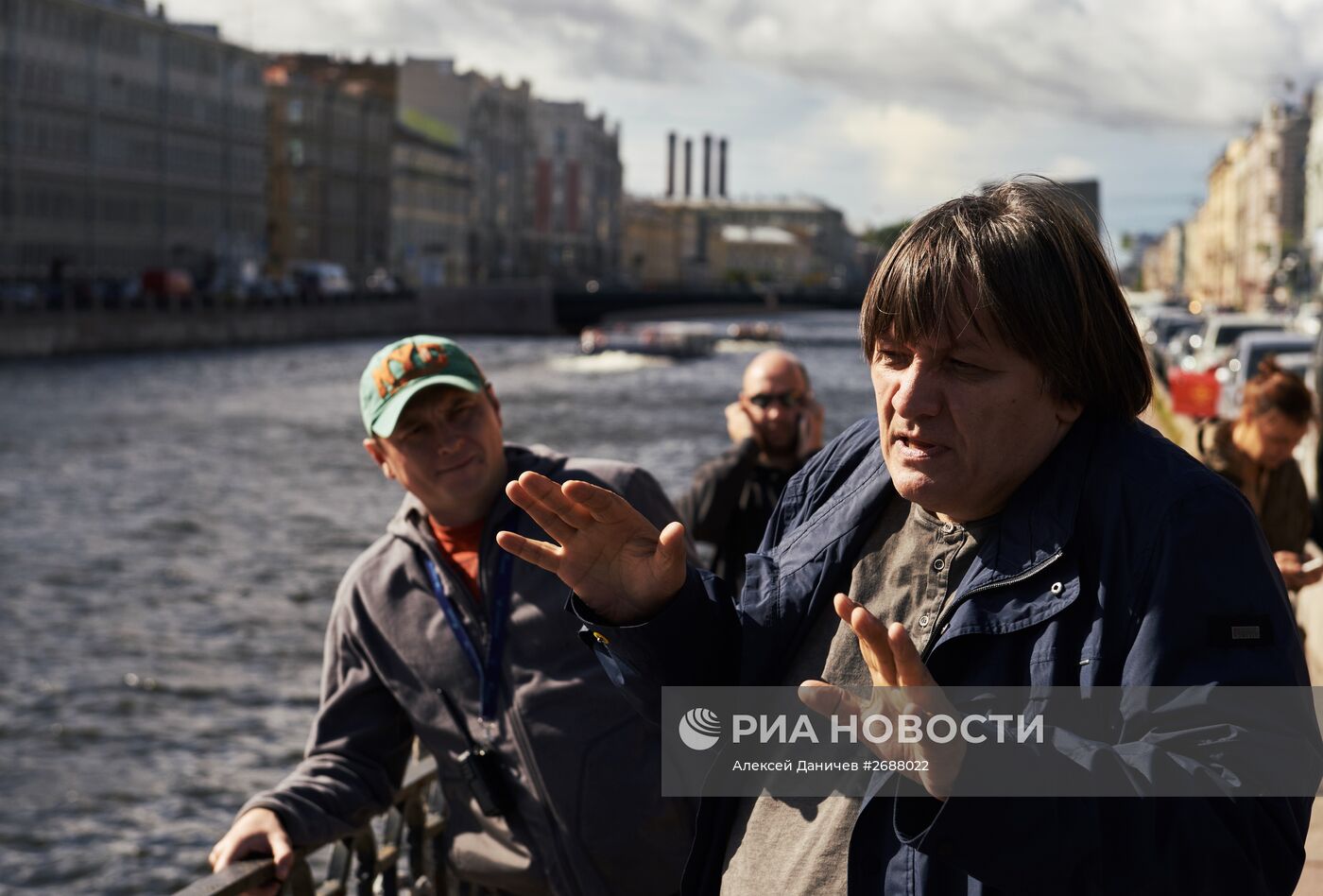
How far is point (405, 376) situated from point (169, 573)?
15569 mm

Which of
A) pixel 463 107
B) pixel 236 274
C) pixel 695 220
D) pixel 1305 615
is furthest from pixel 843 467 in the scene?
pixel 695 220

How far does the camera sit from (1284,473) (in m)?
4.38

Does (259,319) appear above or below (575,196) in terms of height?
below

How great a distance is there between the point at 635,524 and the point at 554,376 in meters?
46.9

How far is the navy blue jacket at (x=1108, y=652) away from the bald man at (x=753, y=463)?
2423 mm

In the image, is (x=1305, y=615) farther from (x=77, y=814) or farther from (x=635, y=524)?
(x=77, y=814)

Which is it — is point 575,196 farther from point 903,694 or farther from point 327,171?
point 903,694

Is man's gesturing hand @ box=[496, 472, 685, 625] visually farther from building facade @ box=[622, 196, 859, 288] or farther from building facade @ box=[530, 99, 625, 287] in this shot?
building facade @ box=[622, 196, 859, 288]

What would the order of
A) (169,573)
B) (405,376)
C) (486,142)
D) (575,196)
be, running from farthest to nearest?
(575,196) → (486,142) → (169,573) → (405,376)

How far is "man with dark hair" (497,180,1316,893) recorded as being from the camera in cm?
136

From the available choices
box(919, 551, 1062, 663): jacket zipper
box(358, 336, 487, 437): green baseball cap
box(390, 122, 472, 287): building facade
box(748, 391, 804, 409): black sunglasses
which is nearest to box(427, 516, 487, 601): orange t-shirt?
box(358, 336, 487, 437): green baseball cap

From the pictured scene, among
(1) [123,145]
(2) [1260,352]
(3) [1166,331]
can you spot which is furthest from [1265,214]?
(2) [1260,352]

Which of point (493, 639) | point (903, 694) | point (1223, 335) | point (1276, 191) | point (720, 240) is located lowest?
point (1223, 335)

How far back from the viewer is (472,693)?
2492mm
